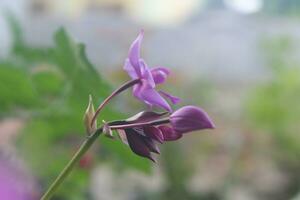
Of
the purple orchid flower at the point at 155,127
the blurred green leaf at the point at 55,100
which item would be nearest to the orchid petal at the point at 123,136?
the purple orchid flower at the point at 155,127

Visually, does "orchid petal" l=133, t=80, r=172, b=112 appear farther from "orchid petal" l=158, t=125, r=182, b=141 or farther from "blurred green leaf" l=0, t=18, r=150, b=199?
"blurred green leaf" l=0, t=18, r=150, b=199

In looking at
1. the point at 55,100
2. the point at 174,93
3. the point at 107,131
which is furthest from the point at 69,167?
the point at 174,93

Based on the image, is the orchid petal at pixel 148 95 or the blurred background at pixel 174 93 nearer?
the orchid petal at pixel 148 95

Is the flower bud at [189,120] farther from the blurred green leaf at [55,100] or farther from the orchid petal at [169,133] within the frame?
the blurred green leaf at [55,100]

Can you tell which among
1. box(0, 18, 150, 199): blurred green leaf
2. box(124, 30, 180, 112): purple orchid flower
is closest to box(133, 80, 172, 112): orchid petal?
box(124, 30, 180, 112): purple orchid flower

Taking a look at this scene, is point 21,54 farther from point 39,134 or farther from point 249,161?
point 249,161

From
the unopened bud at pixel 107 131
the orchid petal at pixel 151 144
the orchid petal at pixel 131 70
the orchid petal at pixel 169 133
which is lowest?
the orchid petal at pixel 151 144

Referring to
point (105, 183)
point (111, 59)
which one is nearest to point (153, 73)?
point (105, 183)

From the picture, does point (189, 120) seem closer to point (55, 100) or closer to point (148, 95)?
point (148, 95)
